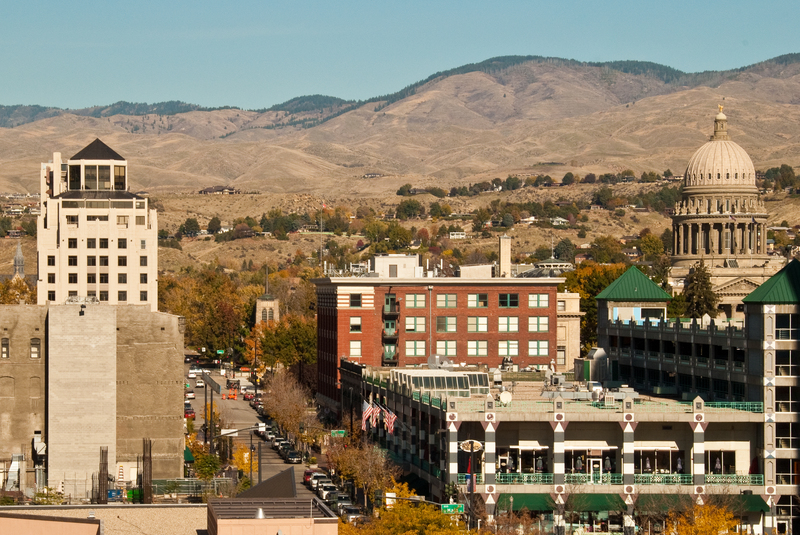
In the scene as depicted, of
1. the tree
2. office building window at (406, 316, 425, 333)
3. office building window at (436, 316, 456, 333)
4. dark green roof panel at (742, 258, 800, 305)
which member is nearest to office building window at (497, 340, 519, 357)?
office building window at (436, 316, 456, 333)

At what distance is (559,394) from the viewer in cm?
8856

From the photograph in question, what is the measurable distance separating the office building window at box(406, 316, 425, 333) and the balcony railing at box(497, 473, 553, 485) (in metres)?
55.0

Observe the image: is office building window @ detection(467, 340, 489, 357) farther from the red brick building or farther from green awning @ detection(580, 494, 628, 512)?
green awning @ detection(580, 494, 628, 512)

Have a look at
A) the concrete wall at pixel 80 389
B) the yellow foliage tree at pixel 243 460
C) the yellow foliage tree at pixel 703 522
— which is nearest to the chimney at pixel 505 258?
the yellow foliage tree at pixel 243 460

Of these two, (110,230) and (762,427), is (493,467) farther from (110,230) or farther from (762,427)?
(110,230)

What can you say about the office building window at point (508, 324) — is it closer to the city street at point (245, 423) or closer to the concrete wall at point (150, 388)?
the city street at point (245, 423)

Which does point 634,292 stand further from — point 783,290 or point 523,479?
point 523,479

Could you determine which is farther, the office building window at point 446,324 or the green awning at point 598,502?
the office building window at point 446,324

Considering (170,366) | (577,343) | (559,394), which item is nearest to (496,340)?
(577,343)

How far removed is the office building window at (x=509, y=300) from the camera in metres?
138

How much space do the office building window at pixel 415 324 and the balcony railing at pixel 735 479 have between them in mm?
55641

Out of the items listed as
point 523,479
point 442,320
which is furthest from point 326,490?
point 442,320

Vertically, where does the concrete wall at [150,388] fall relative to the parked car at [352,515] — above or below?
above

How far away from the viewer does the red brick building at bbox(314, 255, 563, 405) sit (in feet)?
445
